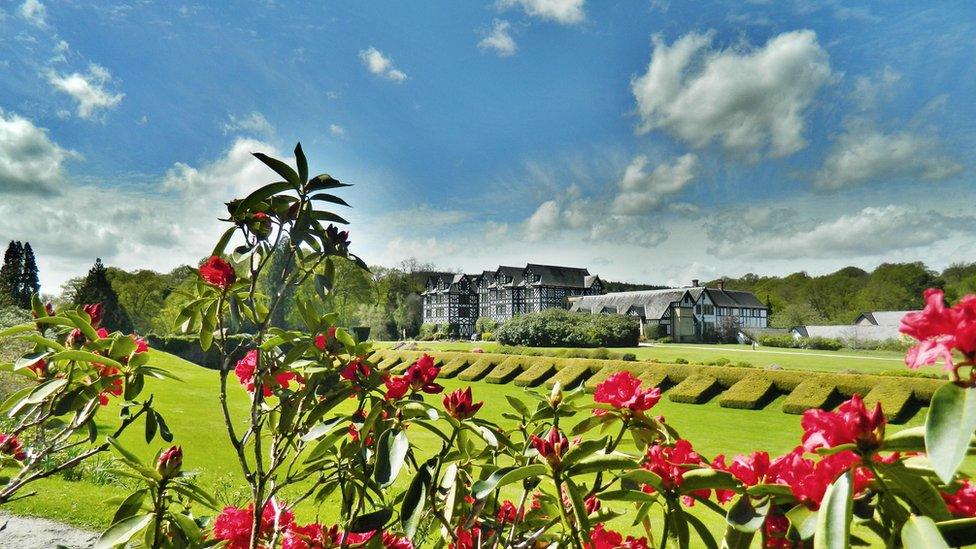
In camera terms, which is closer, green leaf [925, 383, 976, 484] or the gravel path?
green leaf [925, 383, 976, 484]

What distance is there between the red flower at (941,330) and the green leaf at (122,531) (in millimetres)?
1624

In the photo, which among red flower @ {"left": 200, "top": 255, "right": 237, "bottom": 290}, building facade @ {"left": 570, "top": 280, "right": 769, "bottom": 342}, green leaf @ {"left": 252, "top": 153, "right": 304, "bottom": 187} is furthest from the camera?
building facade @ {"left": 570, "top": 280, "right": 769, "bottom": 342}

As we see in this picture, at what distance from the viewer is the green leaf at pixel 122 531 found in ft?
4.20

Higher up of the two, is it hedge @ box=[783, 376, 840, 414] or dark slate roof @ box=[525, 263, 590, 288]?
dark slate roof @ box=[525, 263, 590, 288]

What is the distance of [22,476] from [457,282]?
180ft

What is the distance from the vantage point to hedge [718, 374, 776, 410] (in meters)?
13.9

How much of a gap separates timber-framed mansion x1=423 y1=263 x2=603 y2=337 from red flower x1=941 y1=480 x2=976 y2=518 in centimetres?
4936

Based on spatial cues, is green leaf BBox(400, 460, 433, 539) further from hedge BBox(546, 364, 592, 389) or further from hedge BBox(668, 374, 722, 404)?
hedge BBox(546, 364, 592, 389)

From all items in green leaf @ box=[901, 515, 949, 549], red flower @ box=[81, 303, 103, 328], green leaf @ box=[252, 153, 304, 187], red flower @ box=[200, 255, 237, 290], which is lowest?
green leaf @ box=[901, 515, 949, 549]

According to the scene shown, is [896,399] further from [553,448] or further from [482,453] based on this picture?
[553,448]

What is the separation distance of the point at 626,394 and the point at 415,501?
583 mm

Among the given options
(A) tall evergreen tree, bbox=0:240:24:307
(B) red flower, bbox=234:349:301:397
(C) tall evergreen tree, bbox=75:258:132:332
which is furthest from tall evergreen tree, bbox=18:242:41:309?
(B) red flower, bbox=234:349:301:397

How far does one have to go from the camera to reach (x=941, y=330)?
736mm

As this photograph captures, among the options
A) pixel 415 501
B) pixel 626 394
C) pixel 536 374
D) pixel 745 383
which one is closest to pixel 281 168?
pixel 415 501
